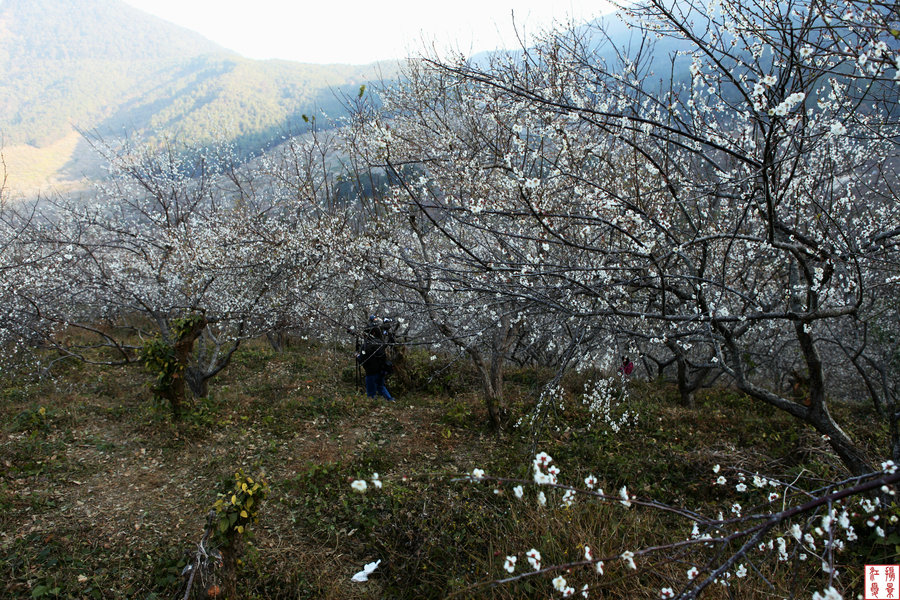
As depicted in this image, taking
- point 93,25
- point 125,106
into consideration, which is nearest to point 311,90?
point 125,106

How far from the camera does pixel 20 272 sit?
9430 millimetres

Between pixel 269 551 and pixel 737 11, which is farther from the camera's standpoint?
pixel 269 551

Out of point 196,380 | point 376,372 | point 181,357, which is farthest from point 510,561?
point 196,380

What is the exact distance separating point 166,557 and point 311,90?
103m

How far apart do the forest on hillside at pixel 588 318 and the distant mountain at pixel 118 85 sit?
1142 cm

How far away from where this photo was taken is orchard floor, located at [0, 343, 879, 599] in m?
3.43

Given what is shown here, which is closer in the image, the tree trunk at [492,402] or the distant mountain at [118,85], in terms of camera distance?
the tree trunk at [492,402]

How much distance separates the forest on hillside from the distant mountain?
11421 millimetres

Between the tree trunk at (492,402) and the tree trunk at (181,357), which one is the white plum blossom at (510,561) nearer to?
the tree trunk at (492,402)

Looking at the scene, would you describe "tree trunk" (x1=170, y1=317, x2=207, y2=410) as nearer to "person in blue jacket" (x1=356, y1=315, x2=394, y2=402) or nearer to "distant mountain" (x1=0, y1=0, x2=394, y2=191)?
"person in blue jacket" (x1=356, y1=315, x2=394, y2=402)

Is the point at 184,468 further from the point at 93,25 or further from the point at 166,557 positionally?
the point at 93,25

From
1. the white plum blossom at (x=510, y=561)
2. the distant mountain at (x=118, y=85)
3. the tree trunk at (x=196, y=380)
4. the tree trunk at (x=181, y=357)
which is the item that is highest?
the distant mountain at (x=118, y=85)

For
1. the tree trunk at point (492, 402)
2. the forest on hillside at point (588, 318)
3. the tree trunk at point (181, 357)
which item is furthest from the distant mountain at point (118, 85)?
the tree trunk at point (492, 402)

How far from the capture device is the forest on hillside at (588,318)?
260cm
